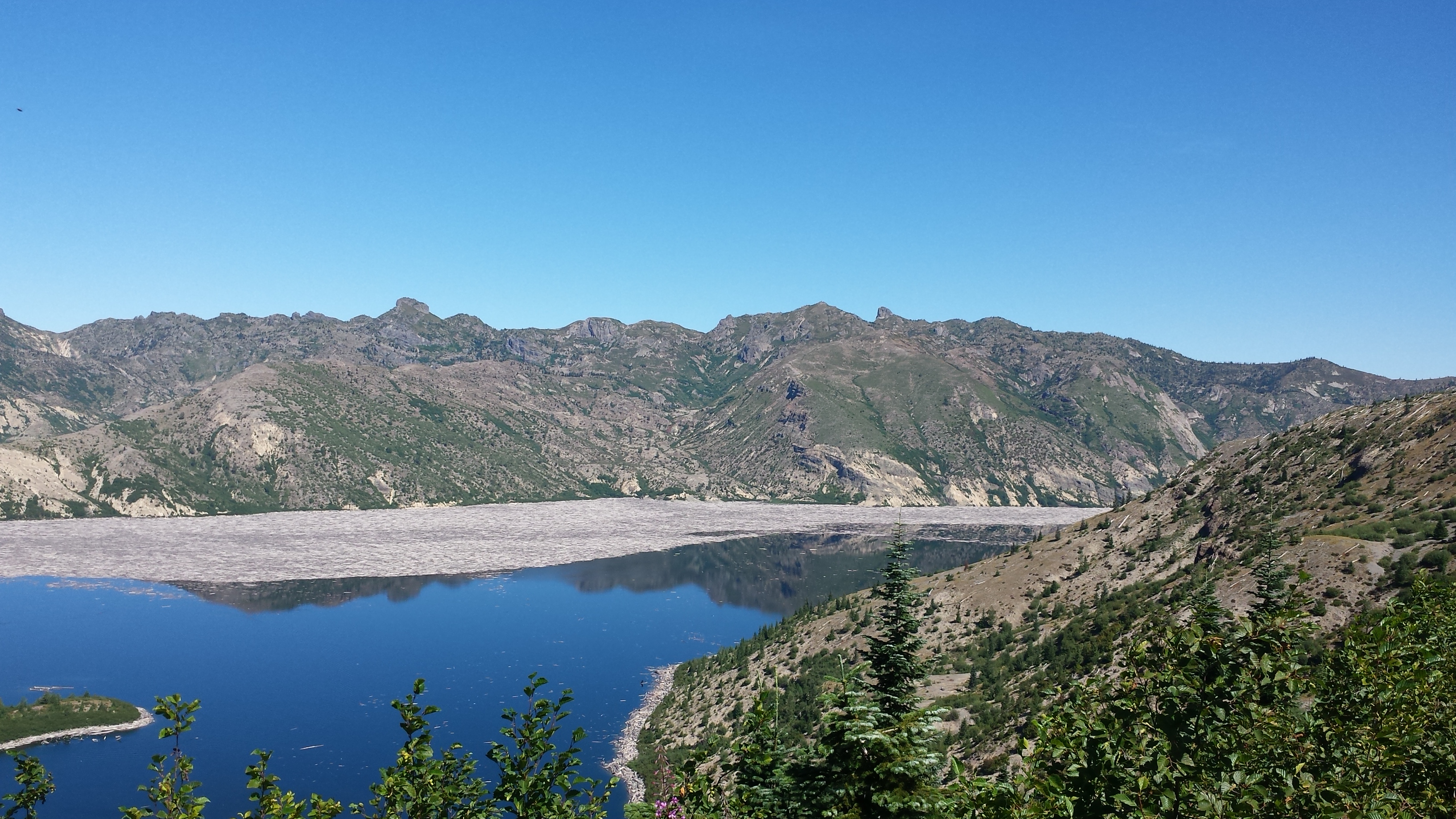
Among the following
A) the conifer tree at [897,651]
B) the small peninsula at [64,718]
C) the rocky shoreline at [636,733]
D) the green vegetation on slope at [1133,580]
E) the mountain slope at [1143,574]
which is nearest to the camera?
the conifer tree at [897,651]

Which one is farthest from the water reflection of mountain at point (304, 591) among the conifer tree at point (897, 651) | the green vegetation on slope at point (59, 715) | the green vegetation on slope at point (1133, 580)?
the conifer tree at point (897, 651)

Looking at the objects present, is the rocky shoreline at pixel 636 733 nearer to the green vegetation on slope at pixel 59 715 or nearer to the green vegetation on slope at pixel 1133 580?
the green vegetation on slope at pixel 1133 580

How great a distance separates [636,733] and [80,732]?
224 feet

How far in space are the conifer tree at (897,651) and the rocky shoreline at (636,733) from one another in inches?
1742

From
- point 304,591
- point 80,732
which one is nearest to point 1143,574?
point 80,732

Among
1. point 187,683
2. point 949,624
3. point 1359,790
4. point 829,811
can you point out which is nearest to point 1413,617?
point 1359,790

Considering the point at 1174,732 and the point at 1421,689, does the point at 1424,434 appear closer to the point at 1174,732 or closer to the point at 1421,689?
the point at 1421,689

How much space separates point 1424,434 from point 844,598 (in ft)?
237

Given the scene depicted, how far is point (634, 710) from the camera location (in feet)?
352

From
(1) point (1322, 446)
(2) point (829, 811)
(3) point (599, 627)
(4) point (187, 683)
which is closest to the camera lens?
(2) point (829, 811)

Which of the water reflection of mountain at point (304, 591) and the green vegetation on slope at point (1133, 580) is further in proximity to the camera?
the water reflection of mountain at point (304, 591)

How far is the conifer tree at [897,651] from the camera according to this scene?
2231 centimetres

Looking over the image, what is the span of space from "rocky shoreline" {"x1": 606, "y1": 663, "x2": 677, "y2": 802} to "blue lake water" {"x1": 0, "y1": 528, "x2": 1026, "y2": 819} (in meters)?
1.68

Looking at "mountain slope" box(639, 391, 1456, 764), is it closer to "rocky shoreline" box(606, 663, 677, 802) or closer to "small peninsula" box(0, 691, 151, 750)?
"rocky shoreline" box(606, 663, 677, 802)
